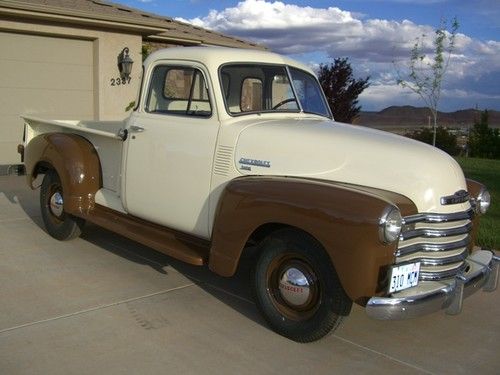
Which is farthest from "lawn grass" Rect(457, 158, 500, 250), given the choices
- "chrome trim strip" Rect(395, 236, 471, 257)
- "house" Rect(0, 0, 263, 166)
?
"house" Rect(0, 0, 263, 166)

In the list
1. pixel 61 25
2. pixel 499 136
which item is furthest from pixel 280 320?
pixel 499 136

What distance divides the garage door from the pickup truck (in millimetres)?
5140

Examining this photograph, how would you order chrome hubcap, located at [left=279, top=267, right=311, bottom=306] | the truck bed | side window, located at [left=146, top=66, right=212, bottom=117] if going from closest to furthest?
chrome hubcap, located at [left=279, top=267, right=311, bottom=306] < side window, located at [left=146, top=66, right=212, bottom=117] < the truck bed

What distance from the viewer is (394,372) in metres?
3.55

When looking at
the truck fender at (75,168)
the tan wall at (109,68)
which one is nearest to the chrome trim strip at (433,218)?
the truck fender at (75,168)

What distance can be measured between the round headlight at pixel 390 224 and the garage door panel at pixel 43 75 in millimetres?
8586

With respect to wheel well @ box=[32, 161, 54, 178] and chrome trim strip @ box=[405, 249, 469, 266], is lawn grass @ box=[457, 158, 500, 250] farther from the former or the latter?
wheel well @ box=[32, 161, 54, 178]

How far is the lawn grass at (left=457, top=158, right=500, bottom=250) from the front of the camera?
643 cm

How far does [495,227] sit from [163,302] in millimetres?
4567

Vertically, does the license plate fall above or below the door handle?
below

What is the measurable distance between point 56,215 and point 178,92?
2.24 meters

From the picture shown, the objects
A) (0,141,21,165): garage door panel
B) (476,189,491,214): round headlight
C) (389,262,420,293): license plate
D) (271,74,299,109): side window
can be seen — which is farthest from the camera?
(0,141,21,165): garage door panel

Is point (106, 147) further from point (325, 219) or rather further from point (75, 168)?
point (325, 219)

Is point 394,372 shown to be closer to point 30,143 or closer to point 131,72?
point 30,143
